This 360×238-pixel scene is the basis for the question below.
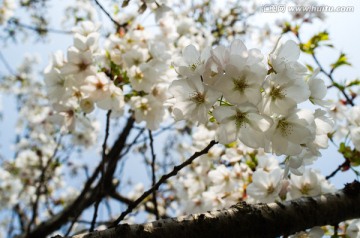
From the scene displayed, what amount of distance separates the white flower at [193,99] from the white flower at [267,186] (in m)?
0.87

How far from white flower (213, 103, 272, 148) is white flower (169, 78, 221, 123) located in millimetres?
46

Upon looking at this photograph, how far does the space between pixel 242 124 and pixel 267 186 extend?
860 mm

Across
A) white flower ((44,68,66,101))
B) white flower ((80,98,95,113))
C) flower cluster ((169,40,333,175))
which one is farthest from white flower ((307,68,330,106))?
white flower ((44,68,66,101))

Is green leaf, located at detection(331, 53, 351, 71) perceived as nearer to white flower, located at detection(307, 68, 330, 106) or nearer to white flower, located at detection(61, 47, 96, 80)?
white flower, located at detection(307, 68, 330, 106)

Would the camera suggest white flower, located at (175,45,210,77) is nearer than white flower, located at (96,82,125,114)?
Yes

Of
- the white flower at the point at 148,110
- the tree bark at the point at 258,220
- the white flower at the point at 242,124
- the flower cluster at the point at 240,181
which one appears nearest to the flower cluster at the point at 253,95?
the white flower at the point at 242,124

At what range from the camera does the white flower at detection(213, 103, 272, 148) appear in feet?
3.30

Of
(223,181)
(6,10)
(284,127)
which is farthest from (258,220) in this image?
(6,10)

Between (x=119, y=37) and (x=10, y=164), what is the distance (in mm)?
4536

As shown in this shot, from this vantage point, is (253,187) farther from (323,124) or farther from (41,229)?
(41,229)

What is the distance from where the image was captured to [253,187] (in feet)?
6.11

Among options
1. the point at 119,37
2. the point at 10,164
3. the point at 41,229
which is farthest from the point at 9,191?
the point at 119,37

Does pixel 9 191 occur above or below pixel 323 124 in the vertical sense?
above

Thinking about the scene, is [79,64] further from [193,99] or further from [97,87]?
[193,99]
